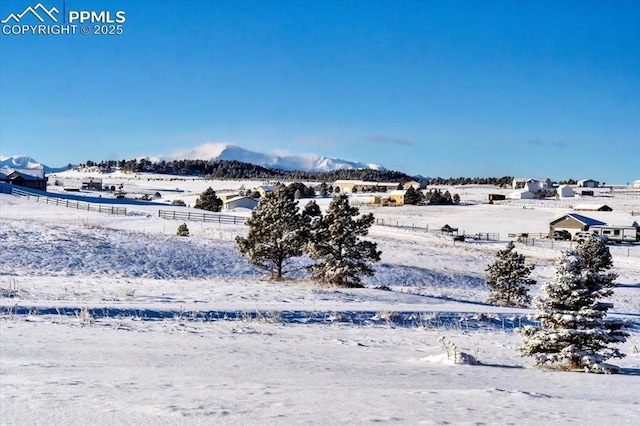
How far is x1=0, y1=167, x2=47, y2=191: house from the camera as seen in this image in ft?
321

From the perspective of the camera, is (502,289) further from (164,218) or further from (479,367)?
(164,218)

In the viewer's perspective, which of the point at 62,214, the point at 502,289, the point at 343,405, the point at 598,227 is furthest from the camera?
the point at 598,227

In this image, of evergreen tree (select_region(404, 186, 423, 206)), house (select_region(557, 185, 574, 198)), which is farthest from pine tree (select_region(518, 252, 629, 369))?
house (select_region(557, 185, 574, 198))

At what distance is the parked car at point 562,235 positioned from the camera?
83062 millimetres

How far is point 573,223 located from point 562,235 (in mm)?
2943

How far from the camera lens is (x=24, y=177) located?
99.6 metres

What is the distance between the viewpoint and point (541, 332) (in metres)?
11.8

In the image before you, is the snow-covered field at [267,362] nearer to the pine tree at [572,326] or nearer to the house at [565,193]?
the pine tree at [572,326]

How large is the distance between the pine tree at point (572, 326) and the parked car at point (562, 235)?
246ft

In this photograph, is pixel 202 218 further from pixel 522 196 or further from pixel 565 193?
pixel 565 193

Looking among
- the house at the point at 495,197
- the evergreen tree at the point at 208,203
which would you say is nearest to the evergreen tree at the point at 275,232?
the evergreen tree at the point at 208,203

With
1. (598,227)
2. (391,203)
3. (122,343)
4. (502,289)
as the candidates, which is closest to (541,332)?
(122,343)

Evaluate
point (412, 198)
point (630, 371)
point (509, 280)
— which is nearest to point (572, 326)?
point (630, 371)

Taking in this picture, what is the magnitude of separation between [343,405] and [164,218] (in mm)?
58832
